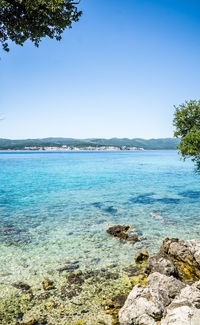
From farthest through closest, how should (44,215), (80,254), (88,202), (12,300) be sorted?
(88,202) < (44,215) < (80,254) < (12,300)

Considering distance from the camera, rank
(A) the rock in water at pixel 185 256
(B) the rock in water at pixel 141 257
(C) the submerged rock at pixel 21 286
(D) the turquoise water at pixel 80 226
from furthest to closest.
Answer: (D) the turquoise water at pixel 80 226, (B) the rock in water at pixel 141 257, (A) the rock in water at pixel 185 256, (C) the submerged rock at pixel 21 286

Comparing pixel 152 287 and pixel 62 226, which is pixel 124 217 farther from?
pixel 152 287

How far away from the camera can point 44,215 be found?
22188mm

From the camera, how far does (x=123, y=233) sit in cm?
1573

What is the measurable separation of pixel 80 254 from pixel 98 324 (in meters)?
5.97

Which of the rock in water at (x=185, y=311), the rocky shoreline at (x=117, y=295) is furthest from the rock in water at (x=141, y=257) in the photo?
the rock in water at (x=185, y=311)

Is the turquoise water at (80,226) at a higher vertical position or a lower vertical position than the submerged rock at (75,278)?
lower

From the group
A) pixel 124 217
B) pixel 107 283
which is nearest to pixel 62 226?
pixel 124 217

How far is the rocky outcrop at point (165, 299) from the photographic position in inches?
235

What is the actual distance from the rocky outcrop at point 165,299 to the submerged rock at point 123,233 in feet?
15.9

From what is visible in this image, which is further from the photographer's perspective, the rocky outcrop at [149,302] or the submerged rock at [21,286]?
the submerged rock at [21,286]

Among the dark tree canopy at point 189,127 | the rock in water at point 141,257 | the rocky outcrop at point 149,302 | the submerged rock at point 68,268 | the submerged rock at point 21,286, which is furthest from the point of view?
the dark tree canopy at point 189,127

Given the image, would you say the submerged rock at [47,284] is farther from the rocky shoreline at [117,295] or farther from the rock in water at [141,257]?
the rock in water at [141,257]

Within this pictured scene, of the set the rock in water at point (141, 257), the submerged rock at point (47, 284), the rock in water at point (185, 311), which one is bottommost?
the submerged rock at point (47, 284)
